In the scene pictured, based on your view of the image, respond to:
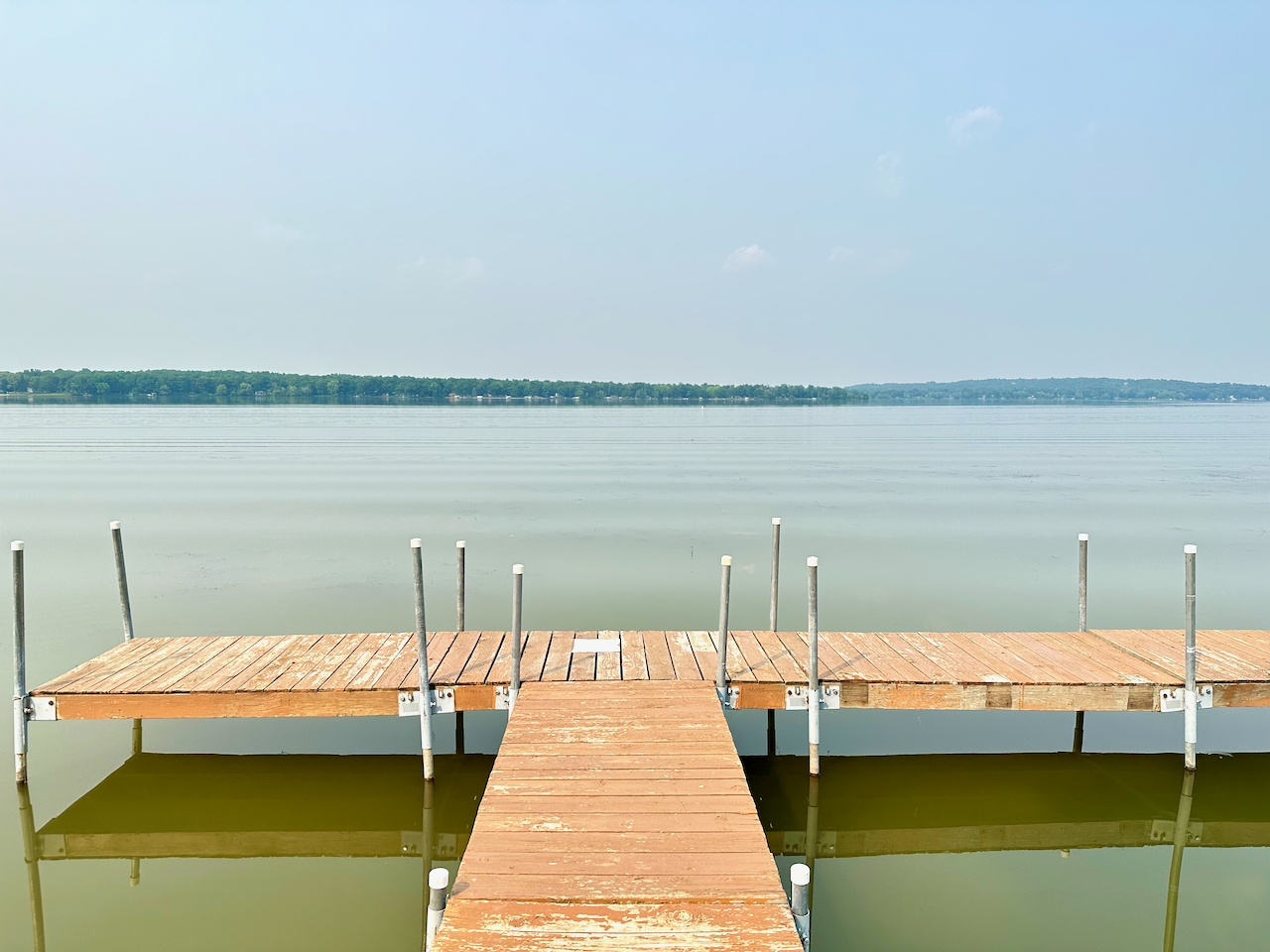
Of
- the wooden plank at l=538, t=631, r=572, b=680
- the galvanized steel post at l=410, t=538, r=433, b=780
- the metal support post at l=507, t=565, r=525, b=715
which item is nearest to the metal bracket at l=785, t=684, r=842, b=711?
the wooden plank at l=538, t=631, r=572, b=680

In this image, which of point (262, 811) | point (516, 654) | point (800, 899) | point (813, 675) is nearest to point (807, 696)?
point (813, 675)

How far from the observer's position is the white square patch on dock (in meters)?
8.80

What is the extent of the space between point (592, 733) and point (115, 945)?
12.0ft

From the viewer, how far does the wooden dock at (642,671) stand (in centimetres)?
753

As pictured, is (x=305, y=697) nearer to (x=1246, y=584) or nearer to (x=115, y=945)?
(x=115, y=945)

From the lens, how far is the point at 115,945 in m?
5.91

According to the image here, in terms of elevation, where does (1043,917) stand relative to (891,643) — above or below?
below

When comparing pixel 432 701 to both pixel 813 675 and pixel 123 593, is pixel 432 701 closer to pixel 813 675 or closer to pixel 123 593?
pixel 813 675

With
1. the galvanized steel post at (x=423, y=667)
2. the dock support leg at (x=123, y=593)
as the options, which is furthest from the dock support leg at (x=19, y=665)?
the galvanized steel post at (x=423, y=667)

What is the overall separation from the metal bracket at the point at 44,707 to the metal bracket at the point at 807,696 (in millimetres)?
6622

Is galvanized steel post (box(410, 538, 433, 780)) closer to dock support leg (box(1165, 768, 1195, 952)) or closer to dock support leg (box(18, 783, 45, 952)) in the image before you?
dock support leg (box(18, 783, 45, 952))

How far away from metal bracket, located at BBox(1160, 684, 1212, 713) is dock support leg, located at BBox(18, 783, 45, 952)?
954cm

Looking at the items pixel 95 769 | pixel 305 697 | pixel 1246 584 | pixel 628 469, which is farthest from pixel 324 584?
pixel 628 469

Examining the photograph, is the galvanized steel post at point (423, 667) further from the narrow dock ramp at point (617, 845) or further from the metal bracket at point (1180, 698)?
the metal bracket at point (1180, 698)
